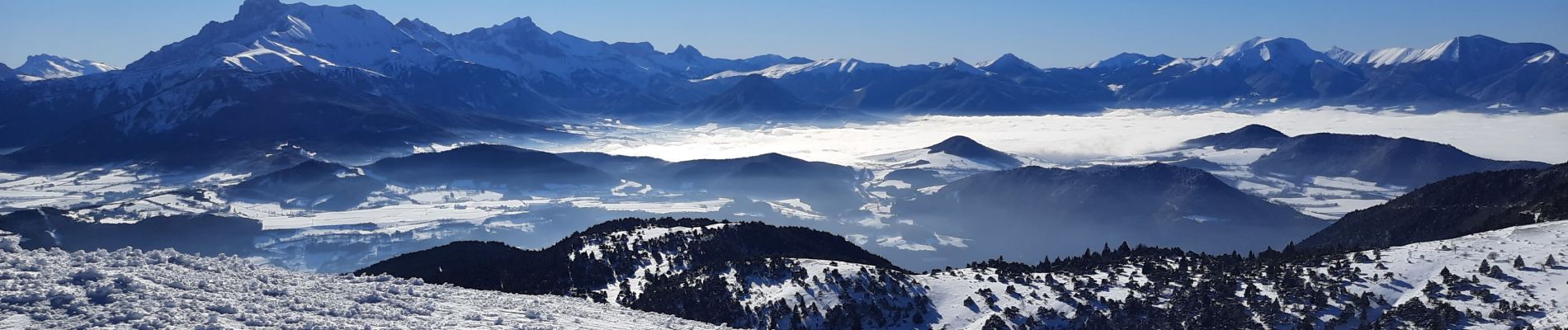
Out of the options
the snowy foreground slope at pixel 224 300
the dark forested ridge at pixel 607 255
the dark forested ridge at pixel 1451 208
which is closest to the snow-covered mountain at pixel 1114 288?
the dark forested ridge at pixel 607 255

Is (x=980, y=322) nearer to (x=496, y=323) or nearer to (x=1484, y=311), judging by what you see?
(x=1484, y=311)

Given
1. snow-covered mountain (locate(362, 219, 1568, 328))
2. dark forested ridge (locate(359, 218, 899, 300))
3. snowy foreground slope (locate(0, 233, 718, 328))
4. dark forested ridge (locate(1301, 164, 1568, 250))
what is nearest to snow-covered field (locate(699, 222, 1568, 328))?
snow-covered mountain (locate(362, 219, 1568, 328))

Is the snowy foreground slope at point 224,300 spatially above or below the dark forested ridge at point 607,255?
above

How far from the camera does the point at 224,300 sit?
132 feet

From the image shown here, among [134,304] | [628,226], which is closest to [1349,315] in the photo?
[134,304]

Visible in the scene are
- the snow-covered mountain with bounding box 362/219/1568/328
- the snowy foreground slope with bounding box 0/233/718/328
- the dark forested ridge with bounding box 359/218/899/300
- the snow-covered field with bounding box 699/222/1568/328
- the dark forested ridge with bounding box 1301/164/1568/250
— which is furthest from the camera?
the dark forested ridge with bounding box 1301/164/1568/250

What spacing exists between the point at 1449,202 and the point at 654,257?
10273cm

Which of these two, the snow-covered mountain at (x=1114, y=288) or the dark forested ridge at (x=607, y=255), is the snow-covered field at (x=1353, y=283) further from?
the dark forested ridge at (x=607, y=255)

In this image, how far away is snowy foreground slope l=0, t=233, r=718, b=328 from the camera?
3675 cm

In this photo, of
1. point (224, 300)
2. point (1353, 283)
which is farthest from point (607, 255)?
point (1353, 283)

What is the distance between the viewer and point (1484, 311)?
58.2 meters

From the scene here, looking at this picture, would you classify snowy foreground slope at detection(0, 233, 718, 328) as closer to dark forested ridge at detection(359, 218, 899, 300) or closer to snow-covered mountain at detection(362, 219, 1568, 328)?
snow-covered mountain at detection(362, 219, 1568, 328)

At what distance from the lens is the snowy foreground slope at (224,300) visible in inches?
1447

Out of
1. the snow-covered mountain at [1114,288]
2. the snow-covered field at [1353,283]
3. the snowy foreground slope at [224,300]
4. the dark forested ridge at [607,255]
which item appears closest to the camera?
the snowy foreground slope at [224,300]
